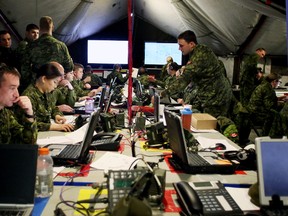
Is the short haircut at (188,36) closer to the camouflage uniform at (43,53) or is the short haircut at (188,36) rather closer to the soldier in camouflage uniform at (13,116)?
the camouflage uniform at (43,53)

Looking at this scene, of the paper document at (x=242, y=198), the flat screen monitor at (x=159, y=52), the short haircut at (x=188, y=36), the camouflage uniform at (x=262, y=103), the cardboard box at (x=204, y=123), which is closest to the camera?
the paper document at (x=242, y=198)

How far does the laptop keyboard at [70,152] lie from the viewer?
1929mm

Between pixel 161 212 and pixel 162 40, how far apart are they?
9.15 meters

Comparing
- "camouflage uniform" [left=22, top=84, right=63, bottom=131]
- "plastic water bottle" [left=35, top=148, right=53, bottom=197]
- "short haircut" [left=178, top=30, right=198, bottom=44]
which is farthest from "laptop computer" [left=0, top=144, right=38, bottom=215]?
"short haircut" [left=178, top=30, right=198, bottom=44]

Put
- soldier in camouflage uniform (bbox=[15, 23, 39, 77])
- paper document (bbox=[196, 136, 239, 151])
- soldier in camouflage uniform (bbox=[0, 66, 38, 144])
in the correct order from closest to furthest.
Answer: soldier in camouflage uniform (bbox=[0, 66, 38, 144]), paper document (bbox=[196, 136, 239, 151]), soldier in camouflage uniform (bbox=[15, 23, 39, 77])

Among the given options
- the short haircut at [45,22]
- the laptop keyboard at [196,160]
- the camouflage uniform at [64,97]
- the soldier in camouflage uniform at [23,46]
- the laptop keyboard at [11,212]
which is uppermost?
the short haircut at [45,22]

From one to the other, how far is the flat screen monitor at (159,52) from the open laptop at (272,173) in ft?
28.4

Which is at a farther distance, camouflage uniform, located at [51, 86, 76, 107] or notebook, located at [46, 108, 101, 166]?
camouflage uniform, located at [51, 86, 76, 107]

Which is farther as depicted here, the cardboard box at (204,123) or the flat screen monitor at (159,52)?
the flat screen monitor at (159,52)

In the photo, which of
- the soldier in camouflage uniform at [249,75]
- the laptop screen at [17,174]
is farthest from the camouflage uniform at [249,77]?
the laptop screen at [17,174]

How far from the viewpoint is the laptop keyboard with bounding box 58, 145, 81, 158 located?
193cm

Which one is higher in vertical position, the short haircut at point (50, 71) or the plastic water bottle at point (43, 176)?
the short haircut at point (50, 71)

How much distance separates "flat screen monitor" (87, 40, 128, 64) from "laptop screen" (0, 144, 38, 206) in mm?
8675

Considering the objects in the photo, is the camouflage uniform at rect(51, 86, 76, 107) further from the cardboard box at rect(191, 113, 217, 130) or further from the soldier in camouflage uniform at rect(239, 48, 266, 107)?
the soldier in camouflage uniform at rect(239, 48, 266, 107)
